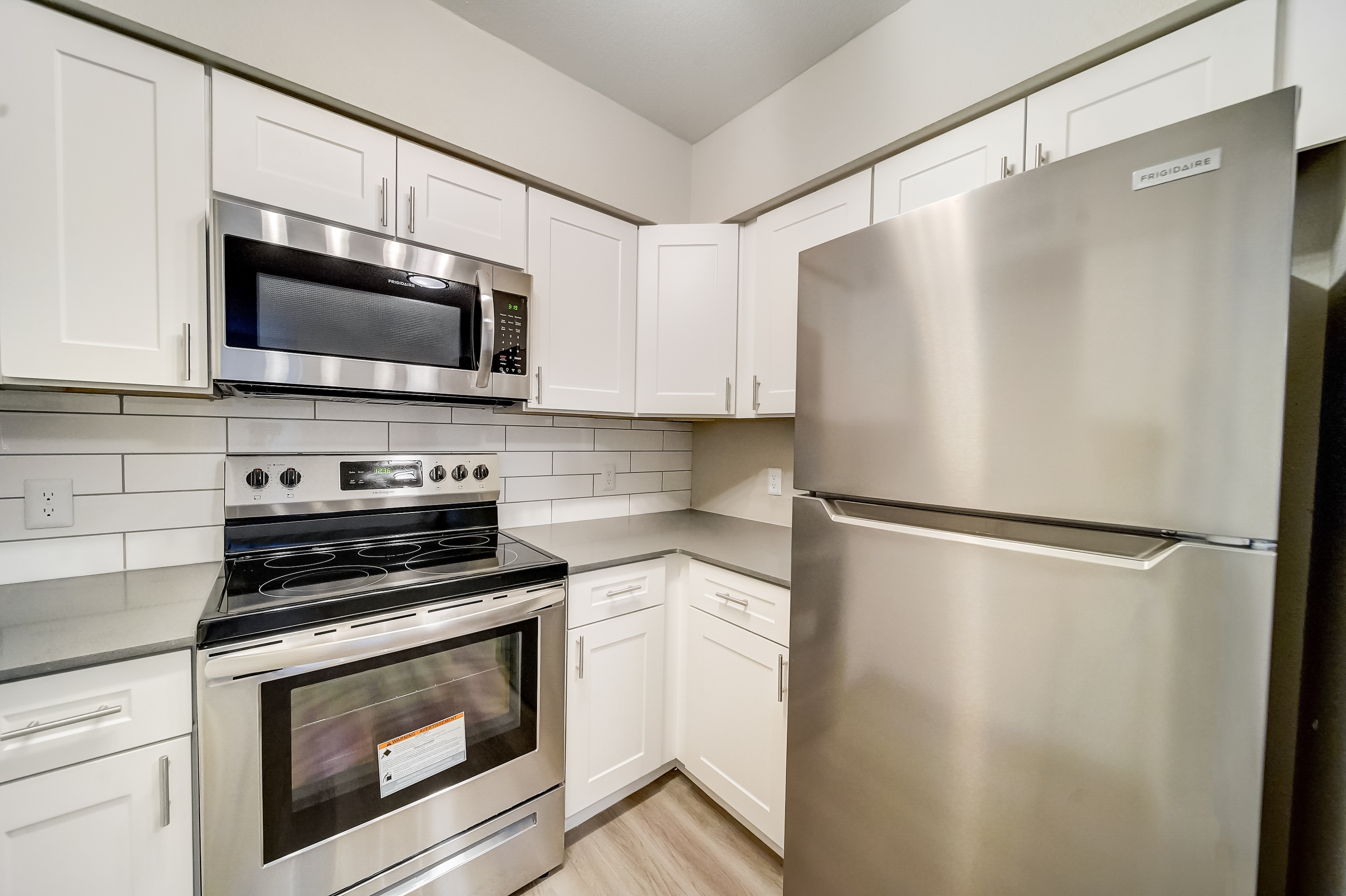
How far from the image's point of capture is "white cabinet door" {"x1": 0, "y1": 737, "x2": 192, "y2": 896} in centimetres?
79

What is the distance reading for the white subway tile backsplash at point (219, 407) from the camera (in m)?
1.26

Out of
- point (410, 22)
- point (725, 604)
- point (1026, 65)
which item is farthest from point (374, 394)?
point (1026, 65)

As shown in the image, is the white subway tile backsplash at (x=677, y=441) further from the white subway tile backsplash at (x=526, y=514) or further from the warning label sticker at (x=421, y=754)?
the warning label sticker at (x=421, y=754)

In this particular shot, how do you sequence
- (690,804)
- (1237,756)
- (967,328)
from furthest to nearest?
(690,804) → (967,328) → (1237,756)

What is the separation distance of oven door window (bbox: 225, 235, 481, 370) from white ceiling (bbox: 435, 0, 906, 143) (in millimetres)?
859

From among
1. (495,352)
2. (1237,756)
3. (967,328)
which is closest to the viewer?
(1237,756)

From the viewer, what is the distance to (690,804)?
1.73m

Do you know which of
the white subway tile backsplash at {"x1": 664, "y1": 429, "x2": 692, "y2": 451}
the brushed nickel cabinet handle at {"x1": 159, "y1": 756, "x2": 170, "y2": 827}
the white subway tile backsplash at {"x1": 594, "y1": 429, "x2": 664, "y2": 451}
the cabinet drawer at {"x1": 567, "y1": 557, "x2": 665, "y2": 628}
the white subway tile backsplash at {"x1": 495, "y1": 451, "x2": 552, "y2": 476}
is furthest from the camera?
the white subway tile backsplash at {"x1": 664, "y1": 429, "x2": 692, "y2": 451}

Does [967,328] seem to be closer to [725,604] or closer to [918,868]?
[918,868]

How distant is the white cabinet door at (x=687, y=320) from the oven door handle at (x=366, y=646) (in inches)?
37.4

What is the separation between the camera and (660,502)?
7.88 ft

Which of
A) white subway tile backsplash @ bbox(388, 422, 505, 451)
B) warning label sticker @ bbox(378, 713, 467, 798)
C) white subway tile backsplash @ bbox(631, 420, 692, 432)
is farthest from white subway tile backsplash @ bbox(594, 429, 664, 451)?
warning label sticker @ bbox(378, 713, 467, 798)

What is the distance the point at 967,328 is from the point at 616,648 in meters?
1.38

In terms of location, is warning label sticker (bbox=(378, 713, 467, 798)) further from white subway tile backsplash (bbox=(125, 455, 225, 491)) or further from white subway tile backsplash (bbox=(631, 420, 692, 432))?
white subway tile backsplash (bbox=(631, 420, 692, 432))
